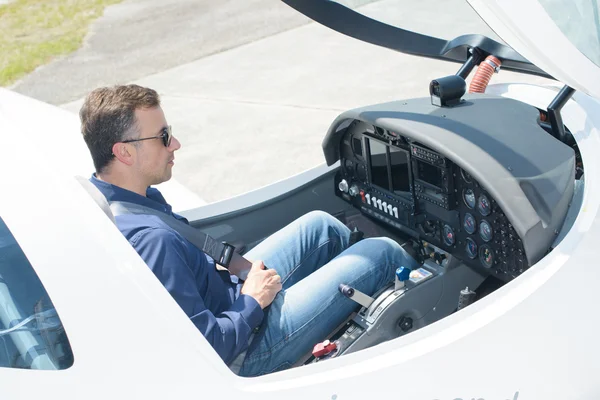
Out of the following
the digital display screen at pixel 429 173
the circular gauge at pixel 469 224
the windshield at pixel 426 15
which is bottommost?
the circular gauge at pixel 469 224

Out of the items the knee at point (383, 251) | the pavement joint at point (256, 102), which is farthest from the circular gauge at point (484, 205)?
the pavement joint at point (256, 102)

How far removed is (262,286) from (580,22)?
3.74 ft

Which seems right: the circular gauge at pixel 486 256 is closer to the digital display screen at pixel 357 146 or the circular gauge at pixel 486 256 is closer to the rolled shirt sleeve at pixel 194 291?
the digital display screen at pixel 357 146

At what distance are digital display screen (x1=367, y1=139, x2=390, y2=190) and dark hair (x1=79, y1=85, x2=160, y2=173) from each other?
2.76 ft

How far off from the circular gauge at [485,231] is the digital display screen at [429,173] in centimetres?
21

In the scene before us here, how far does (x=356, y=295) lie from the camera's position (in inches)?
95.8

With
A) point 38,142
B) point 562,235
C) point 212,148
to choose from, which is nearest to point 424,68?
point 212,148

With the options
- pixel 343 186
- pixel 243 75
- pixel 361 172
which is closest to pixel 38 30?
pixel 243 75

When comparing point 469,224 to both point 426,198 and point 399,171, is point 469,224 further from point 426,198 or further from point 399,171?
point 399,171

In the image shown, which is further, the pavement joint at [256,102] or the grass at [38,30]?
the grass at [38,30]

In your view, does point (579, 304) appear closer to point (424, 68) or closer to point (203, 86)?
point (424, 68)

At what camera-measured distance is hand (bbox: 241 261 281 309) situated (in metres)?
2.27

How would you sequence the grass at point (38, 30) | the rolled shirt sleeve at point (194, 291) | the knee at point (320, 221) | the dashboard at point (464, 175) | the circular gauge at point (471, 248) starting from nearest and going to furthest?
1. the rolled shirt sleeve at point (194, 291)
2. the dashboard at point (464, 175)
3. the circular gauge at point (471, 248)
4. the knee at point (320, 221)
5. the grass at point (38, 30)

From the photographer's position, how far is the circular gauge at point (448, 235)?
2.62m
